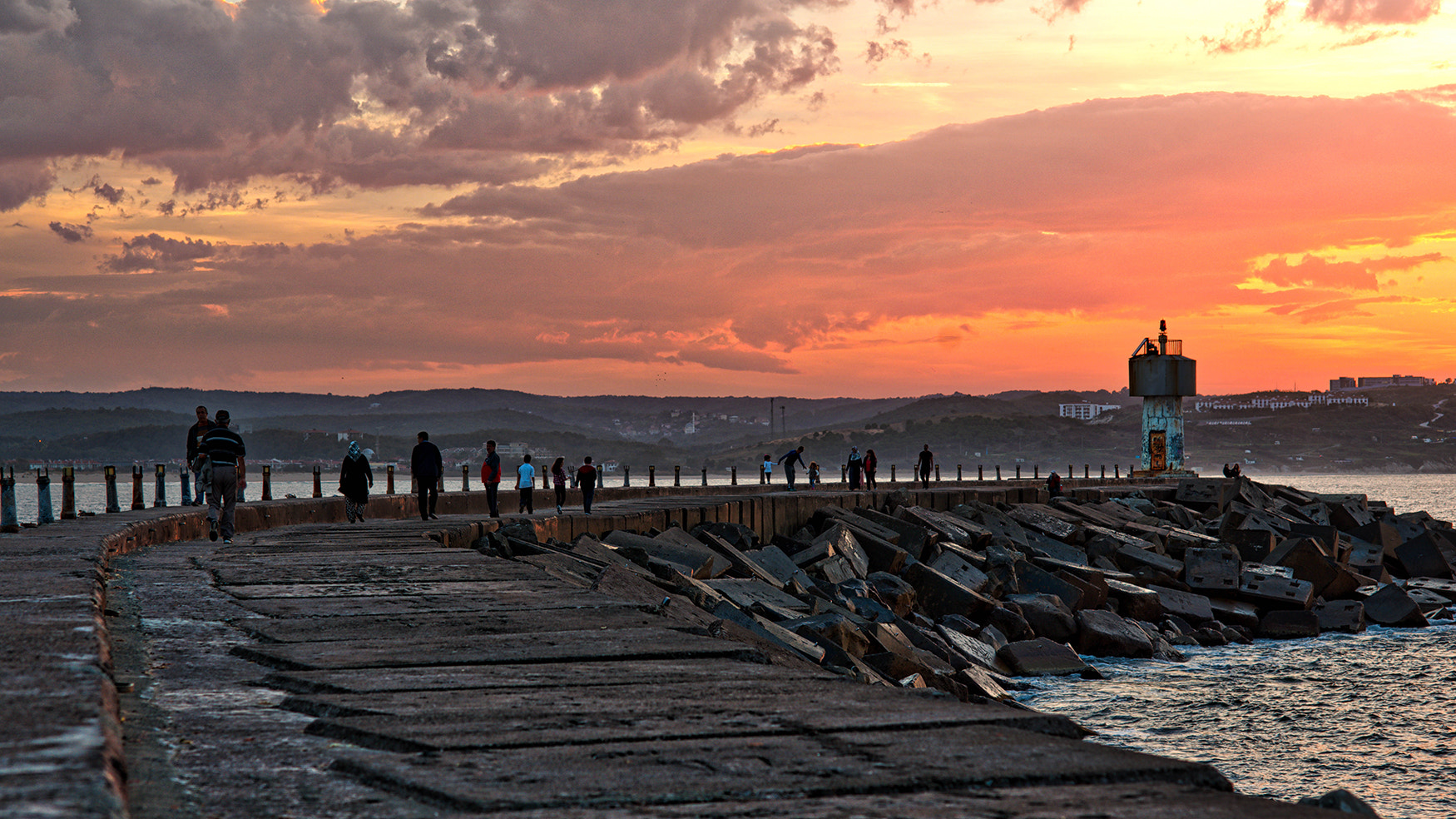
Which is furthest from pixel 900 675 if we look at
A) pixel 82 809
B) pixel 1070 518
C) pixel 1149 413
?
pixel 1149 413

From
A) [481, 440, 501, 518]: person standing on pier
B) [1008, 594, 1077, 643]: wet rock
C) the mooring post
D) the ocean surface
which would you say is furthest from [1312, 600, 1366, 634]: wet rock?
the mooring post

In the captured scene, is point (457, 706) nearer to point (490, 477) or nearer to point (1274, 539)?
point (490, 477)

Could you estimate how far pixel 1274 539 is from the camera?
29078 mm

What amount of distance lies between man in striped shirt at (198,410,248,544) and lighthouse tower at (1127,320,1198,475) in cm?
4043

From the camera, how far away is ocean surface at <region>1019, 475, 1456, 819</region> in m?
12.0

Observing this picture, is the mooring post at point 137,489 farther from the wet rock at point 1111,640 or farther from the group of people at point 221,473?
the wet rock at point 1111,640

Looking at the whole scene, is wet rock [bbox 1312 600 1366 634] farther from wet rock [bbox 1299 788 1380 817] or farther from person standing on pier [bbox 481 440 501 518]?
wet rock [bbox 1299 788 1380 817]

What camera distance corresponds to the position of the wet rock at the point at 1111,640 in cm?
1723

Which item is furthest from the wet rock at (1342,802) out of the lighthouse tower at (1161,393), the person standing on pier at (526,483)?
the lighthouse tower at (1161,393)

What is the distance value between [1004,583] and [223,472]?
1206 centimetres

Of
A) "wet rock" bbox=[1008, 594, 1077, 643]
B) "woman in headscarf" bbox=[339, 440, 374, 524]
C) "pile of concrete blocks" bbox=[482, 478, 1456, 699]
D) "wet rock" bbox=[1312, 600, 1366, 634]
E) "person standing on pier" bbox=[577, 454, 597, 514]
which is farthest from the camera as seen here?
"person standing on pier" bbox=[577, 454, 597, 514]

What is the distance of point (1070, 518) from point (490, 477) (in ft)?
50.6

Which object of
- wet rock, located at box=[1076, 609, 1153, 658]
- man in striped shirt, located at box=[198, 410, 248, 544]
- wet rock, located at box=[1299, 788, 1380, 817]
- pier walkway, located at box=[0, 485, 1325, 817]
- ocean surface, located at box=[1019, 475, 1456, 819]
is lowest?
ocean surface, located at box=[1019, 475, 1456, 819]

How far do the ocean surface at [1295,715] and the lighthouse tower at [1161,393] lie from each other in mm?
28252
